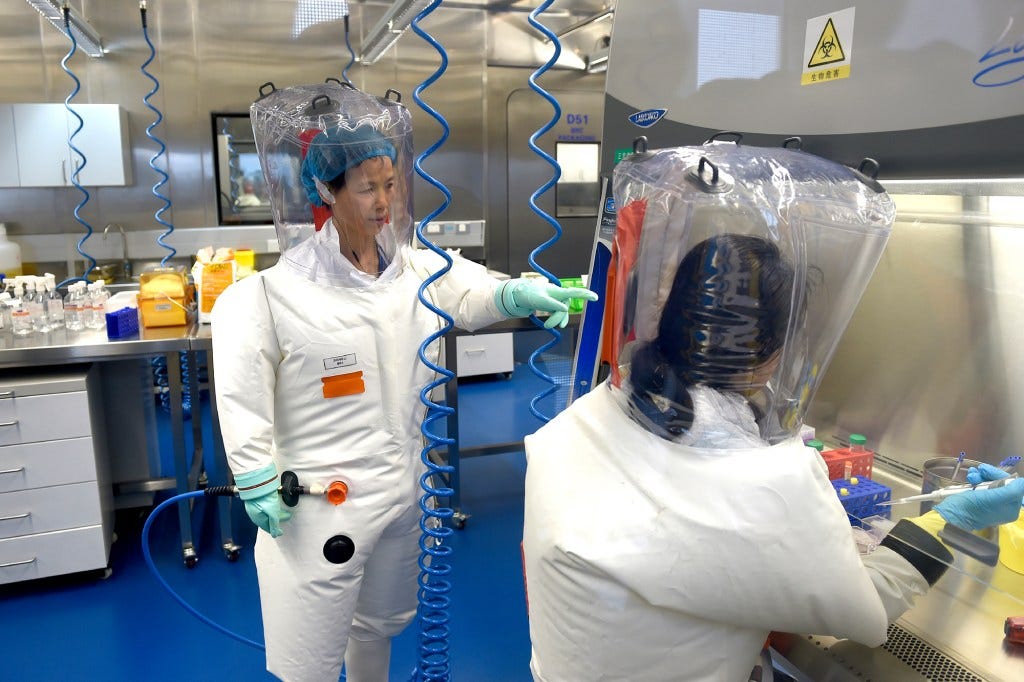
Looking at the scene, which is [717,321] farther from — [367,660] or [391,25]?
[391,25]

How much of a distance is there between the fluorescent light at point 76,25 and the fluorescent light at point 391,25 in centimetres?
154

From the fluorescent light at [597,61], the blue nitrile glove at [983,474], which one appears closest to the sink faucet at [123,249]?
the fluorescent light at [597,61]

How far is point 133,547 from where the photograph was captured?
124 inches

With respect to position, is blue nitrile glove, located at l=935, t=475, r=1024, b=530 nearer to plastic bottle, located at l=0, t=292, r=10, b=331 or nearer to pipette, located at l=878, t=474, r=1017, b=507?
pipette, located at l=878, t=474, r=1017, b=507

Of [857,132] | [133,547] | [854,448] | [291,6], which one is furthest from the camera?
[291,6]

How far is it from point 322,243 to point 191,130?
424 centimetres

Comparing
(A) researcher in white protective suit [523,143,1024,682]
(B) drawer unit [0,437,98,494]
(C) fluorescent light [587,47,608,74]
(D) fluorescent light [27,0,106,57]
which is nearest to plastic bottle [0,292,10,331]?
(B) drawer unit [0,437,98,494]

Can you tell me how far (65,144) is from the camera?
15.5 ft

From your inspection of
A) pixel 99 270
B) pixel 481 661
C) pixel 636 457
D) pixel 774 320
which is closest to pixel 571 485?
pixel 636 457

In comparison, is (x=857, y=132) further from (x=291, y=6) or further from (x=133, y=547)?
(x=291, y=6)

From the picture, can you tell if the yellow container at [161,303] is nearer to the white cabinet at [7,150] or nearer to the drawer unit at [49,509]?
the drawer unit at [49,509]

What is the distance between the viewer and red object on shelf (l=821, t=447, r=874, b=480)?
1.51 m

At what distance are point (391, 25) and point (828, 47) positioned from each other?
3.01m

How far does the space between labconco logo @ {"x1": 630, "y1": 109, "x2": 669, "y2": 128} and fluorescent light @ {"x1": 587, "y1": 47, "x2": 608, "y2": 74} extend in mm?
4587
